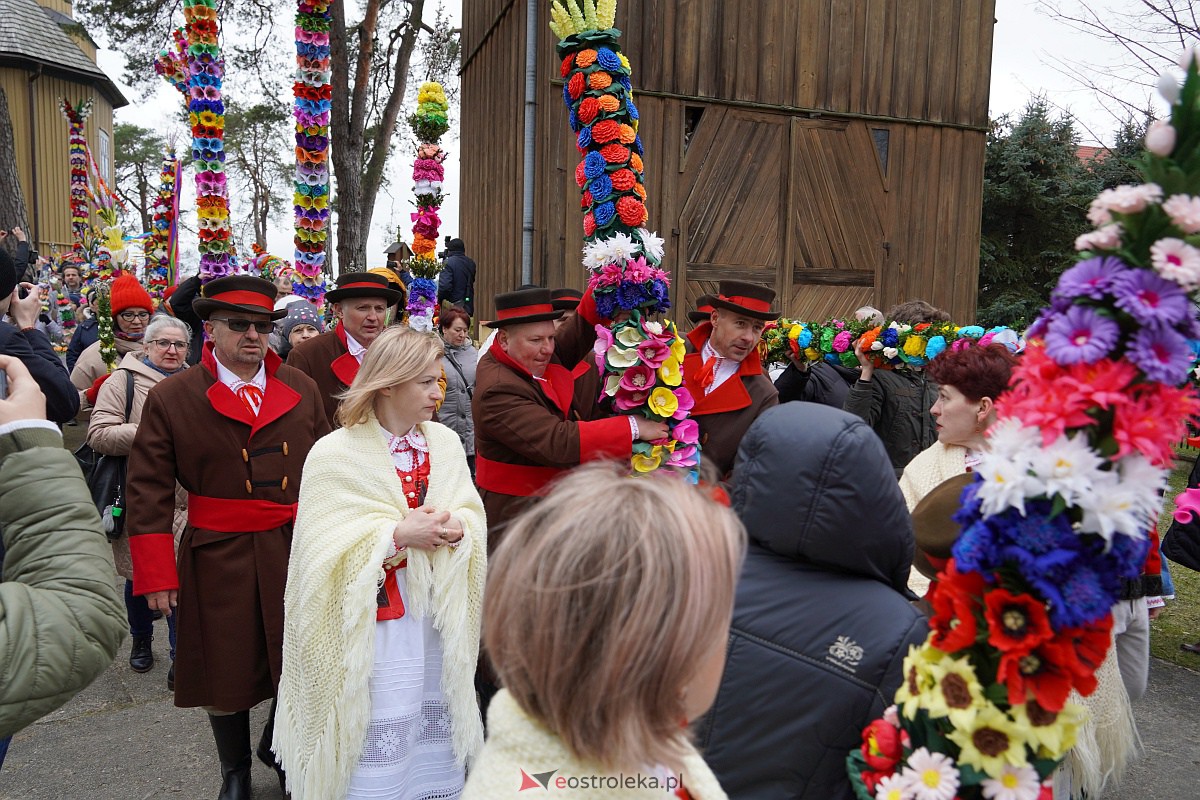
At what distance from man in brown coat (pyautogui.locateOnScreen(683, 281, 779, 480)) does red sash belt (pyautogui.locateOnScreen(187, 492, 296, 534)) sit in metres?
2.02

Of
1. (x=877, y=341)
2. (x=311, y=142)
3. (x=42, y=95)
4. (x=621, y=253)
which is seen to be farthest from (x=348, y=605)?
(x=42, y=95)

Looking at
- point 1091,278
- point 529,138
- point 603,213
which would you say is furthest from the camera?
point 529,138

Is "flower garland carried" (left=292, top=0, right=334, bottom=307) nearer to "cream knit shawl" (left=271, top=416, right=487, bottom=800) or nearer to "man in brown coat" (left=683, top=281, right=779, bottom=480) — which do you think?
"man in brown coat" (left=683, top=281, right=779, bottom=480)

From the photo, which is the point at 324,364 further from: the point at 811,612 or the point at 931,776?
the point at 931,776

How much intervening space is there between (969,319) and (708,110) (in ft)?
17.1

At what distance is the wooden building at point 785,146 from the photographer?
33.2 feet

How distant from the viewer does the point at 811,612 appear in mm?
1639

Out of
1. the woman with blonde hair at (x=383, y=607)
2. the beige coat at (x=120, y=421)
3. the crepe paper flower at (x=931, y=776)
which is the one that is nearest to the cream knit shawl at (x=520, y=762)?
the crepe paper flower at (x=931, y=776)

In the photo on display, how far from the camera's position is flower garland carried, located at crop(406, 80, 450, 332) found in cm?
626

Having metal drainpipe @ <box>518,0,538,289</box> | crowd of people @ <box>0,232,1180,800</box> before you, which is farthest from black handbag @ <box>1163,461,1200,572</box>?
metal drainpipe @ <box>518,0,538,289</box>

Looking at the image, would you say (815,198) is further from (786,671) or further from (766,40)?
(786,671)

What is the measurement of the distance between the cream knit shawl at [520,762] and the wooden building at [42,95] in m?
30.7

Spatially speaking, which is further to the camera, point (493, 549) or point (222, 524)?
point (222, 524)

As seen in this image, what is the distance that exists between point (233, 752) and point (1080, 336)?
350 centimetres
